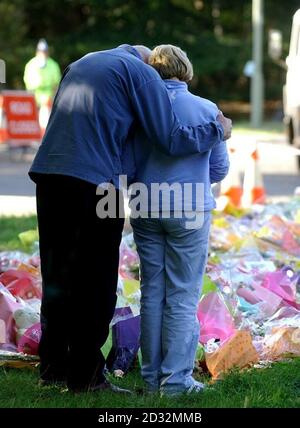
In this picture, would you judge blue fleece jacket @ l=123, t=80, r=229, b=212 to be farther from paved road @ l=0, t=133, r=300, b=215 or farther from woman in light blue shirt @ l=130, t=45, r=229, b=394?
paved road @ l=0, t=133, r=300, b=215

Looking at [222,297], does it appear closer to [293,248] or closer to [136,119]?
[136,119]

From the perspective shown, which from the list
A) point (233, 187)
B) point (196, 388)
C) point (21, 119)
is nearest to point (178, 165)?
point (196, 388)

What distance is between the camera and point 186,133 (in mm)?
4605

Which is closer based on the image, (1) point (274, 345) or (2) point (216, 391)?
(2) point (216, 391)

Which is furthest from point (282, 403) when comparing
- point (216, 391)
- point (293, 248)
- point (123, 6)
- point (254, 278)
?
point (123, 6)

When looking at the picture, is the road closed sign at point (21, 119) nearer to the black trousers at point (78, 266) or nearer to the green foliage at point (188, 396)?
the green foliage at point (188, 396)

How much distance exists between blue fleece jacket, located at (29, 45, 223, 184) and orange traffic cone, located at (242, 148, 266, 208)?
6.67m

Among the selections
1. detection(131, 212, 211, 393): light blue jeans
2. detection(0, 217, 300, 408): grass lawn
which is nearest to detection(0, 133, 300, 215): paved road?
detection(0, 217, 300, 408): grass lawn

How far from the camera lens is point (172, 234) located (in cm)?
474

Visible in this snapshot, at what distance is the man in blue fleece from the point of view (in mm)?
4582

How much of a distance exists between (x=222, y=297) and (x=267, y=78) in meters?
35.9

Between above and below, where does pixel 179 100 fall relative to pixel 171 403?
above

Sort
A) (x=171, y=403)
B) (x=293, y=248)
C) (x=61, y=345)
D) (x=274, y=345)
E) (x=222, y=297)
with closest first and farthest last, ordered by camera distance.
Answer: (x=171, y=403) → (x=61, y=345) → (x=274, y=345) → (x=222, y=297) → (x=293, y=248)

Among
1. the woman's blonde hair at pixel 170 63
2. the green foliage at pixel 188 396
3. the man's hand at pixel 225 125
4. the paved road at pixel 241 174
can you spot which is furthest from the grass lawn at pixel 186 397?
the paved road at pixel 241 174
